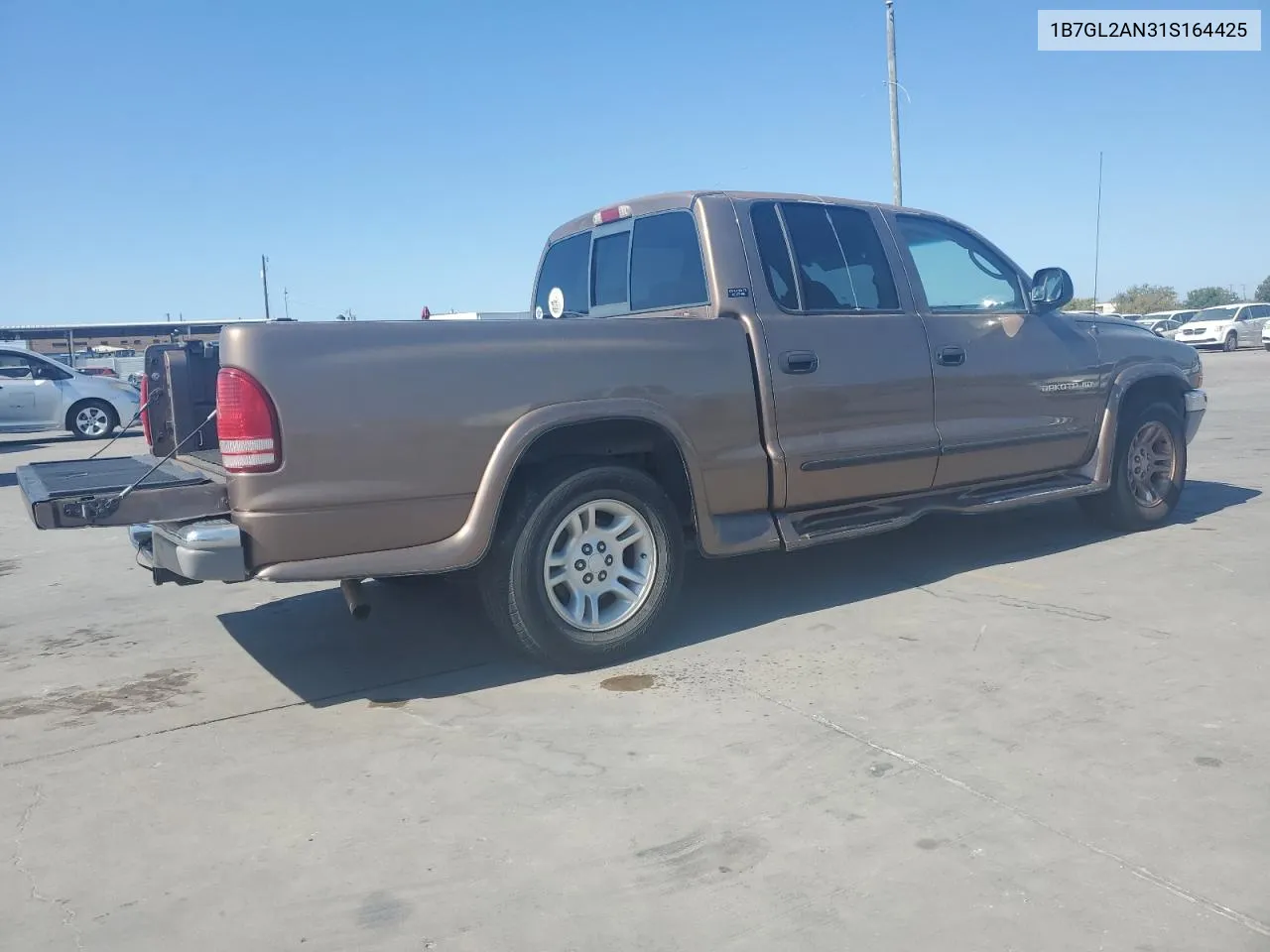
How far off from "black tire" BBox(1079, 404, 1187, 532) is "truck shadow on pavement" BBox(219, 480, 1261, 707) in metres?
0.18

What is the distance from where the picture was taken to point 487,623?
5309 mm

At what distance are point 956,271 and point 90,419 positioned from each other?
53.5ft

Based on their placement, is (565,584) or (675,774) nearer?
(675,774)

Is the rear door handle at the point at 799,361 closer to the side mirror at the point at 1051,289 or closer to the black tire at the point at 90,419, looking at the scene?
the side mirror at the point at 1051,289

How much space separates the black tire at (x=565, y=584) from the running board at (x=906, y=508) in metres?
0.68

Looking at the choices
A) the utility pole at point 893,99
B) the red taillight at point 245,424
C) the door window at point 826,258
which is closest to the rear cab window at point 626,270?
the door window at point 826,258

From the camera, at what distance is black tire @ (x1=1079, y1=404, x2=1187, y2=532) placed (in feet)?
22.0

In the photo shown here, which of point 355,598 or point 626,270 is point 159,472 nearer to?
point 355,598

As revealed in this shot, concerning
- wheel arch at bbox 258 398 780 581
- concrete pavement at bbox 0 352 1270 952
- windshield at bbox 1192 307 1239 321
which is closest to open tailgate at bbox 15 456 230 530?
wheel arch at bbox 258 398 780 581

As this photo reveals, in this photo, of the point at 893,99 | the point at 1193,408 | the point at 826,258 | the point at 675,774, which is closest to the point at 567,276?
the point at 826,258

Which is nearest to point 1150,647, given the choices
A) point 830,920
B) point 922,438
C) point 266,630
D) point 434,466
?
point 922,438

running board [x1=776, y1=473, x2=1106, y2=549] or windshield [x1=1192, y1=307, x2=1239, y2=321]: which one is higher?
windshield [x1=1192, y1=307, x2=1239, y2=321]

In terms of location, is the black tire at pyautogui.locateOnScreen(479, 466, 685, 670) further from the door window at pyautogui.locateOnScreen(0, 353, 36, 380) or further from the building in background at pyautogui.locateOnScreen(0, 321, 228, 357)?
the door window at pyautogui.locateOnScreen(0, 353, 36, 380)

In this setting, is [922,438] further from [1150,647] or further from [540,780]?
[540,780]
